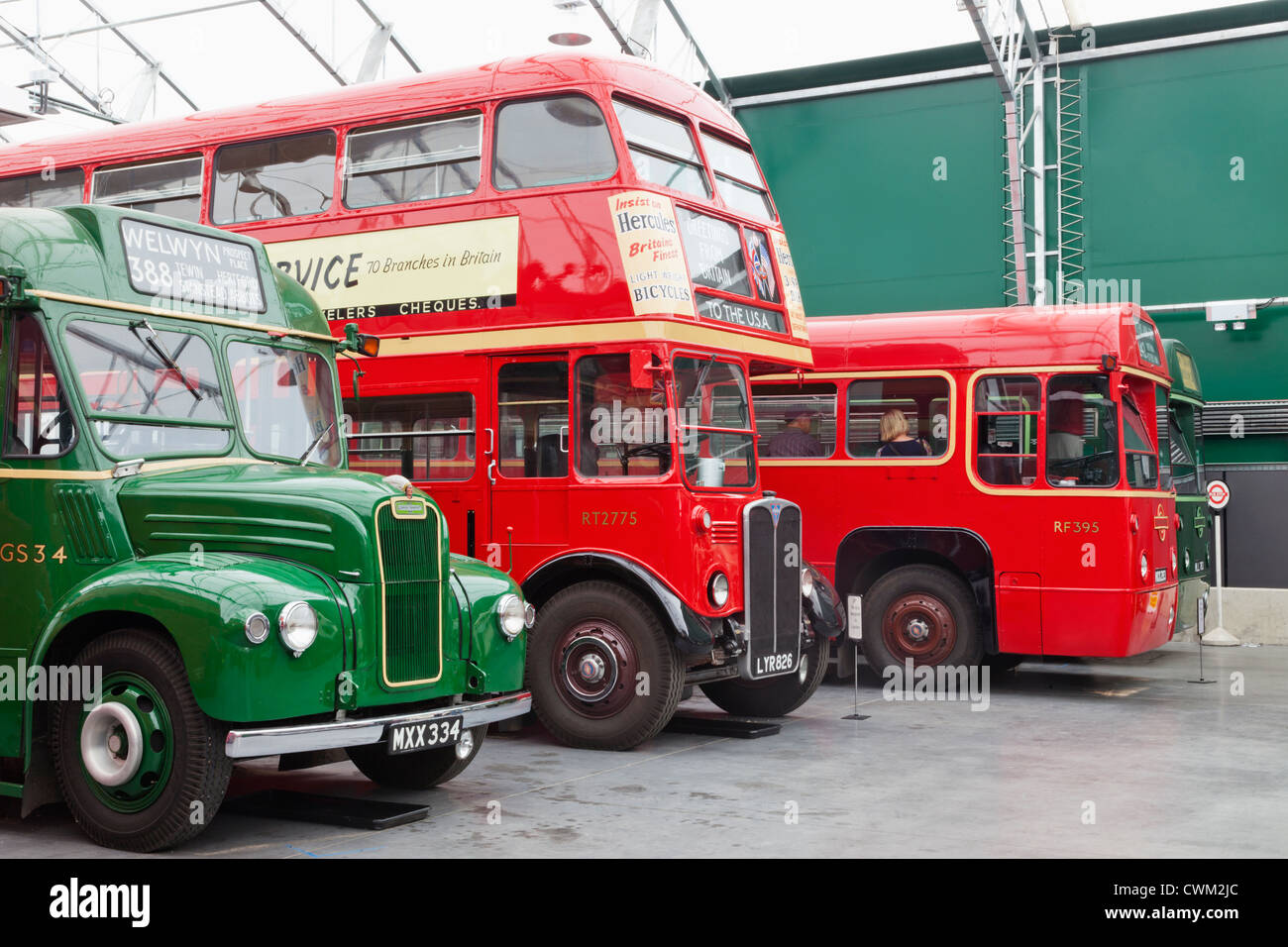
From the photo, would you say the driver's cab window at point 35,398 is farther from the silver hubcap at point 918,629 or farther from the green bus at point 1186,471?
the green bus at point 1186,471

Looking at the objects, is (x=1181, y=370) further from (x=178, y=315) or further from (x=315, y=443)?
(x=178, y=315)

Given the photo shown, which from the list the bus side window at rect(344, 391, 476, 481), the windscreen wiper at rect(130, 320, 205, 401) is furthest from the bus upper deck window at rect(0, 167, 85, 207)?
the windscreen wiper at rect(130, 320, 205, 401)

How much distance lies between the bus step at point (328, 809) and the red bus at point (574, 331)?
2.35 m

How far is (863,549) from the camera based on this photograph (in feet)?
42.6

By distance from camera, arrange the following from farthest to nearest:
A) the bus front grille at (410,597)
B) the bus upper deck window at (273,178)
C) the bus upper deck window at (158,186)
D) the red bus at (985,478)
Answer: the red bus at (985,478)
the bus upper deck window at (158,186)
the bus upper deck window at (273,178)
the bus front grille at (410,597)

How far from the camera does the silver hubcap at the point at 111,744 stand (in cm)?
637

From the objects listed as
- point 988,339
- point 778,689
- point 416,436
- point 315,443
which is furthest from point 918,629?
point 315,443

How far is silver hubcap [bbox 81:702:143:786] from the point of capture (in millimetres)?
6367

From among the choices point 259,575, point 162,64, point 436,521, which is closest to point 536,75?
point 436,521

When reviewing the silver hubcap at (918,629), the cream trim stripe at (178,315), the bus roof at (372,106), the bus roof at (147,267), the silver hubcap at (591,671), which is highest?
the bus roof at (372,106)

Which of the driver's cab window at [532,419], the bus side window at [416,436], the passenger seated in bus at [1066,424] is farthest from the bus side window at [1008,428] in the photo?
the bus side window at [416,436]

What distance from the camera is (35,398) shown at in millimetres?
6969

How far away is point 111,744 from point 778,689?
5.59 meters

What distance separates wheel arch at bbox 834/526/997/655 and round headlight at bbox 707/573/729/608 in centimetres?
359
